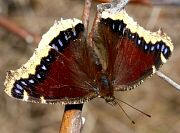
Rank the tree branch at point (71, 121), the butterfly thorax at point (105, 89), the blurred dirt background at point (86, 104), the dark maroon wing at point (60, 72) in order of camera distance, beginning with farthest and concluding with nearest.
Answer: the blurred dirt background at point (86, 104) < the butterfly thorax at point (105, 89) < the dark maroon wing at point (60, 72) < the tree branch at point (71, 121)

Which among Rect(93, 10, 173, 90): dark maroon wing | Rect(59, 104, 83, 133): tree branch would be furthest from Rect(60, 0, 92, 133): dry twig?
Answer: Rect(93, 10, 173, 90): dark maroon wing

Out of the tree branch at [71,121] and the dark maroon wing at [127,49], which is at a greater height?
the dark maroon wing at [127,49]

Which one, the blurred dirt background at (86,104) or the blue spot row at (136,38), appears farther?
the blurred dirt background at (86,104)

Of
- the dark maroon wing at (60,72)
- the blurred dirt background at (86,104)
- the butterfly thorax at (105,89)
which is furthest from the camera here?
the blurred dirt background at (86,104)

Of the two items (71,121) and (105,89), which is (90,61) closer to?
(105,89)

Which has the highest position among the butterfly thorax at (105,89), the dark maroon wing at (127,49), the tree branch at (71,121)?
the dark maroon wing at (127,49)

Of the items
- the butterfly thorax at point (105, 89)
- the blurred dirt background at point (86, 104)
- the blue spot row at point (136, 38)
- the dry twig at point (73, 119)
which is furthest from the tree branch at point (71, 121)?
the blurred dirt background at point (86, 104)

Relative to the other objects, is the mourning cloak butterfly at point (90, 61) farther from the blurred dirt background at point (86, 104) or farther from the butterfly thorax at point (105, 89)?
the blurred dirt background at point (86, 104)
